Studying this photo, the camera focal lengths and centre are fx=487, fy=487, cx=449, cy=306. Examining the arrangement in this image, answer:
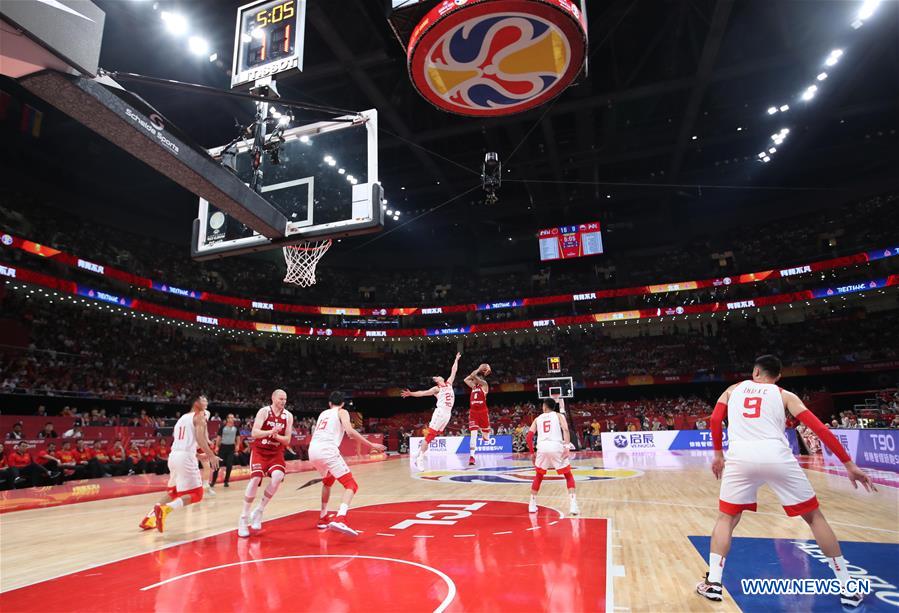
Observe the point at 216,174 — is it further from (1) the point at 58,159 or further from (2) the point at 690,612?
(1) the point at 58,159

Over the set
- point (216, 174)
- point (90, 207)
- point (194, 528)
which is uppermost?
point (90, 207)

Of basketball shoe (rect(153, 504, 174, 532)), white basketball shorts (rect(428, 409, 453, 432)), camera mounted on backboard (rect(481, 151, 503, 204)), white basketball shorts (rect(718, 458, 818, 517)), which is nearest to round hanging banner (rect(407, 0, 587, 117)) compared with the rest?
camera mounted on backboard (rect(481, 151, 503, 204))

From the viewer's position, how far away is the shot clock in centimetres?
636

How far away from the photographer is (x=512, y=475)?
13281 mm

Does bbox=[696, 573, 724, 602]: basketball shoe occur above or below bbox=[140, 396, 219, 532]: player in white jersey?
below

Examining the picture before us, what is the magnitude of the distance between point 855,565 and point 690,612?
88.0 inches

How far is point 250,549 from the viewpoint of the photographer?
5707mm

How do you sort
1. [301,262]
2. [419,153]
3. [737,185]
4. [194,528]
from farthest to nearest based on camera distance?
1. [737,185]
2. [419,153]
3. [301,262]
4. [194,528]

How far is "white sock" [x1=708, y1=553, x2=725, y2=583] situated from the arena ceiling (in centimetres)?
1692

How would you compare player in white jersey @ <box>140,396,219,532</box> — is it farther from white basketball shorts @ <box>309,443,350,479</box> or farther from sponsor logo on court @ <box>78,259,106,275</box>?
sponsor logo on court @ <box>78,259,106,275</box>

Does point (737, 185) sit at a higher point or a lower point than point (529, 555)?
higher

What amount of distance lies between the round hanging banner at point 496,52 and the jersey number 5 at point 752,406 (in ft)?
23.9

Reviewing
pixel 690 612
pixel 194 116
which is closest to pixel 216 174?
pixel 690 612

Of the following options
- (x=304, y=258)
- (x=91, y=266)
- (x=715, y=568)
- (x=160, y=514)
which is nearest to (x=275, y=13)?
(x=304, y=258)
